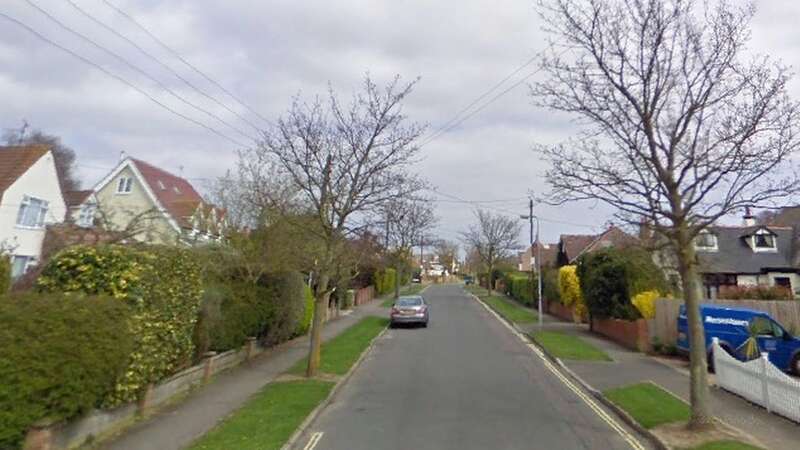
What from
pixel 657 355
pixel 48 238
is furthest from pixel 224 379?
pixel 657 355

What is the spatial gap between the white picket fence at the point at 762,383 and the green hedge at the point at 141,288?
1046cm

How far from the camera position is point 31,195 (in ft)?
90.1

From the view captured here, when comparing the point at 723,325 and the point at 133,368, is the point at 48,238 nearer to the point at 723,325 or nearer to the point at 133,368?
the point at 133,368

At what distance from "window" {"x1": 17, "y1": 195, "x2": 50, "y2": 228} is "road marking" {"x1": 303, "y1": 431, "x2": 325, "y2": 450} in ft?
84.0

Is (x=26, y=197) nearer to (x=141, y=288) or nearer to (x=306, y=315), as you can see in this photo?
(x=306, y=315)

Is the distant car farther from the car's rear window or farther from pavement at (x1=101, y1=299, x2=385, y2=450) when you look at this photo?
pavement at (x1=101, y1=299, x2=385, y2=450)

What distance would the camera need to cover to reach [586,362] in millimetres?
15383

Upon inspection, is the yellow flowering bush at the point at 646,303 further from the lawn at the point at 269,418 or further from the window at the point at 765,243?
the window at the point at 765,243

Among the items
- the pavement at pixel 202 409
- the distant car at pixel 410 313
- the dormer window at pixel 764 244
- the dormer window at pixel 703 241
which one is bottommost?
the pavement at pixel 202 409

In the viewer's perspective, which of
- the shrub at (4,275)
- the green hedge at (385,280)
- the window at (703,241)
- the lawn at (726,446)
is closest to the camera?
the lawn at (726,446)

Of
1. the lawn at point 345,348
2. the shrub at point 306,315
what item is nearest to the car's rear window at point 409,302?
the lawn at point 345,348

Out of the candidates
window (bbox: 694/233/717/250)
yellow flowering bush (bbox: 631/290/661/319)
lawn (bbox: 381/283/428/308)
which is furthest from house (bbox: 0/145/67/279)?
window (bbox: 694/233/717/250)

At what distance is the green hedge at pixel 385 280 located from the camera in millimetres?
53116

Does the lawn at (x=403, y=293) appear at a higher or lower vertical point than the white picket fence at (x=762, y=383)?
higher
